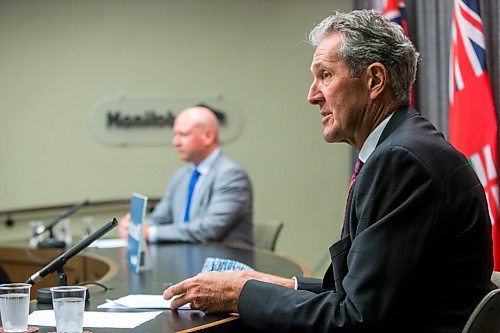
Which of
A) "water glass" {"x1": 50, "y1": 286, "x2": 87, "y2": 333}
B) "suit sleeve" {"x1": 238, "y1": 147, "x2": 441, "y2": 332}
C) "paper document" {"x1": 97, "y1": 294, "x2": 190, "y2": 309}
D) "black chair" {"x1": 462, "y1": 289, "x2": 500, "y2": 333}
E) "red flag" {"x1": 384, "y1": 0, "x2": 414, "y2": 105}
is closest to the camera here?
"black chair" {"x1": 462, "y1": 289, "x2": 500, "y2": 333}

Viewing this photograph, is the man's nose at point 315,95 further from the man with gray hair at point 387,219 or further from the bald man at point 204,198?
the bald man at point 204,198

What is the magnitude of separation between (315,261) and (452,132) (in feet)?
12.6

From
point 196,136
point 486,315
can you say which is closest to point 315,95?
point 486,315

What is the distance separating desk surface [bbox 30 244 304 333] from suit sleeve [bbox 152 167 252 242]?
0.14m

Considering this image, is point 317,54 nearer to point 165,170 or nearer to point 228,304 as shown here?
point 228,304

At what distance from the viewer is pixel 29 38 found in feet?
22.5

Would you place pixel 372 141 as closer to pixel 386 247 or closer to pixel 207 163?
pixel 386 247

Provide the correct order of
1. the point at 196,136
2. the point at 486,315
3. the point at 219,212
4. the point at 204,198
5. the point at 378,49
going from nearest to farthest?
the point at 486,315, the point at 378,49, the point at 219,212, the point at 204,198, the point at 196,136

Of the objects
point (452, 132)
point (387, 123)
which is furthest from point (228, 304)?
point (452, 132)

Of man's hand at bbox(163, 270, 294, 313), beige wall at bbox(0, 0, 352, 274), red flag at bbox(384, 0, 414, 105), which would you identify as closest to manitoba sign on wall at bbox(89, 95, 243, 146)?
beige wall at bbox(0, 0, 352, 274)

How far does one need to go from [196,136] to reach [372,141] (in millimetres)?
2989

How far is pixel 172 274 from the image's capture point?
322 centimetres

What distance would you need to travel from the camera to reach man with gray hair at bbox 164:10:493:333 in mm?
1802

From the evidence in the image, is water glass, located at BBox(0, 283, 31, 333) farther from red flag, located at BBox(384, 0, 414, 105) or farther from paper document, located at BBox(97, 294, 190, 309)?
red flag, located at BBox(384, 0, 414, 105)
